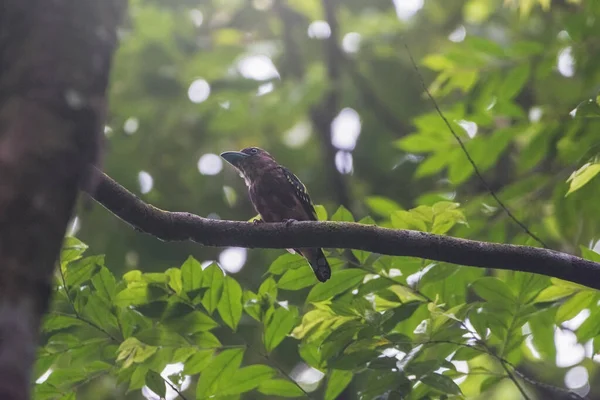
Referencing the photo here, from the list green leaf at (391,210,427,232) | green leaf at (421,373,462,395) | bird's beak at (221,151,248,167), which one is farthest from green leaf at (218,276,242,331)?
bird's beak at (221,151,248,167)

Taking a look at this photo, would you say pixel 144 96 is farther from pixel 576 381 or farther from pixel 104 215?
pixel 576 381

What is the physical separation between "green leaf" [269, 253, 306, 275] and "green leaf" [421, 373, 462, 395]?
82 centimetres

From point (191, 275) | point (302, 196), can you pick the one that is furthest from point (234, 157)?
point (191, 275)

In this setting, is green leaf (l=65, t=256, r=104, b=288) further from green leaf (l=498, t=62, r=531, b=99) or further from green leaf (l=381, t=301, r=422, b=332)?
green leaf (l=498, t=62, r=531, b=99)

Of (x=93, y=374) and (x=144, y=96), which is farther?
(x=144, y=96)

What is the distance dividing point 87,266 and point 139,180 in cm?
287

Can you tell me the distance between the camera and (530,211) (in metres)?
5.33

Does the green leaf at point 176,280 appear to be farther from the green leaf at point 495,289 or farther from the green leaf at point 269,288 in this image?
the green leaf at point 495,289

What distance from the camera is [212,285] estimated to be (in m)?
3.50

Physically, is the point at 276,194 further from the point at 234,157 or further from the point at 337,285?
the point at 337,285

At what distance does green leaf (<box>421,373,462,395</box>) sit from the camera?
3.07 m

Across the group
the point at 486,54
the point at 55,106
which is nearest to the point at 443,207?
the point at 486,54

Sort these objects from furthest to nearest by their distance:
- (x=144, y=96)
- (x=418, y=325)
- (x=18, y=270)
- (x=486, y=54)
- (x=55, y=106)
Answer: (x=144, y=96), (x=486, y=54), (x=418, y=325), (x=55, y=106), (x=18, y=270)

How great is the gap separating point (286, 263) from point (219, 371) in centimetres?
59
